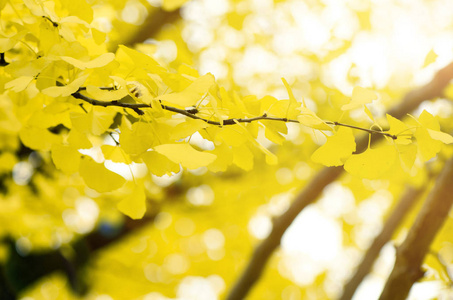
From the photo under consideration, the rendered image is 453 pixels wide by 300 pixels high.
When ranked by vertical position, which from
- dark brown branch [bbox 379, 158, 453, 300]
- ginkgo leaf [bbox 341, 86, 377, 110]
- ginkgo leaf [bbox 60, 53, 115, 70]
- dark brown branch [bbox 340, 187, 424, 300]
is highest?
ginkgo leaf [bbox 341, 86, 377, 110]

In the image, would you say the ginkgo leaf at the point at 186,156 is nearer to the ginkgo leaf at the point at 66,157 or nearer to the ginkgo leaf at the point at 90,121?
the ginkgo leaf at the point at 90,121

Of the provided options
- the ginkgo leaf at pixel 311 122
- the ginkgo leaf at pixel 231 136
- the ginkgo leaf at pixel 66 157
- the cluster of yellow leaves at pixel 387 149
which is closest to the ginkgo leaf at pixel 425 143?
the cluster of yellow leaves at pixel 387 149

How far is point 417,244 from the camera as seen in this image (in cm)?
103

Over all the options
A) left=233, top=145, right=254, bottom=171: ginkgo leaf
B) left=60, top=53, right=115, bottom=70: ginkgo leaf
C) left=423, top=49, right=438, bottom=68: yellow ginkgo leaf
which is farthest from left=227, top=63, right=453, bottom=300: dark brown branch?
left=60, top=53, right=115, bottom=70: ginkgo leaf

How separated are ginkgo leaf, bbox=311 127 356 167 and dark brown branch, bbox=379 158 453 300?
2.03ft

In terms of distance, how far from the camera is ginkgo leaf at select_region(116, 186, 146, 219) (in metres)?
0.69

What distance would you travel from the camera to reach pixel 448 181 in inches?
42.3

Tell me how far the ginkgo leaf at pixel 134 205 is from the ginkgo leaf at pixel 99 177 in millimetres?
46

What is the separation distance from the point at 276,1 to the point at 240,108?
203cm

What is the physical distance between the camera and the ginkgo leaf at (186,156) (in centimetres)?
49

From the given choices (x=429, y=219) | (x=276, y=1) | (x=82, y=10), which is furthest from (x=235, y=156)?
(x=276, y=1)

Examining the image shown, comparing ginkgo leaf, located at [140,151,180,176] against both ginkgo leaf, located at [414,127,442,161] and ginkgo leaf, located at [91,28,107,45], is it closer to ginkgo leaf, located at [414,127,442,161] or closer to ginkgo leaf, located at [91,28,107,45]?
ginkgo leaf, located at [91,28,107,45]

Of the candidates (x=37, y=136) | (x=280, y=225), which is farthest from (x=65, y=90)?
(x=280, y=225)

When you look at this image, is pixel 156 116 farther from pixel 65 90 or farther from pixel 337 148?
pixel 337 148
